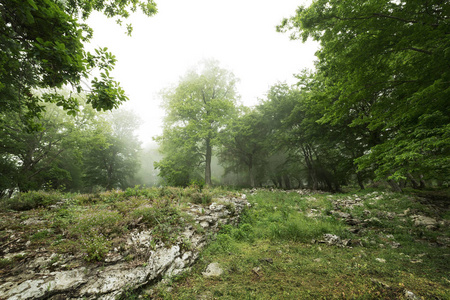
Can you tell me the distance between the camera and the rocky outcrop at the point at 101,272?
107 inches

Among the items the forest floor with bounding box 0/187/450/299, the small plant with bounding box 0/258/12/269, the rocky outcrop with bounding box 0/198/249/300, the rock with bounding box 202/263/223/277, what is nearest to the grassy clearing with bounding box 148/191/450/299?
the forest floor with bounding box 0/187/450/299

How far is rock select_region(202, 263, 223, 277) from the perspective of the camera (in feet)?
13.2

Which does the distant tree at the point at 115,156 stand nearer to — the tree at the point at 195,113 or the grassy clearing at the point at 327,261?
the tree at the point at 195,113

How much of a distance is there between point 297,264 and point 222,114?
13815 millimetres

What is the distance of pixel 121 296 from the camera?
3047 millimetres

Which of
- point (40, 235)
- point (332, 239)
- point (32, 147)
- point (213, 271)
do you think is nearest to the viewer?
point (40, 235)

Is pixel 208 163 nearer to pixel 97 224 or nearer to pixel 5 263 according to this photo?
pixel 97 224

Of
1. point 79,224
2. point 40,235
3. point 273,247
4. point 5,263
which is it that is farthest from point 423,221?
point 40,235

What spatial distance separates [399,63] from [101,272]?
33.6 ft

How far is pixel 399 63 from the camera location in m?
5.06

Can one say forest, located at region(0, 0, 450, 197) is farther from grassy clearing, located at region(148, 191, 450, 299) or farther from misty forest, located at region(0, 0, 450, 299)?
grassy clearing, located at region(148, 191, 450, 299)

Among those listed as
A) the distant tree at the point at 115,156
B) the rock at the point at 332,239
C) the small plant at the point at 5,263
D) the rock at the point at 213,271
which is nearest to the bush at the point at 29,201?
the small plant at the point at 5,263

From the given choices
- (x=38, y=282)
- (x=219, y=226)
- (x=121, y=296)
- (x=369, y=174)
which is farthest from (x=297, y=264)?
(x=369, y=174)

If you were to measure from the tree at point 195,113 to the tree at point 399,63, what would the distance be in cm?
1067
